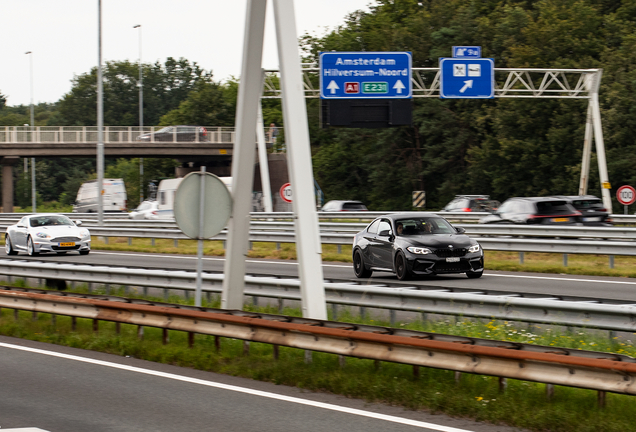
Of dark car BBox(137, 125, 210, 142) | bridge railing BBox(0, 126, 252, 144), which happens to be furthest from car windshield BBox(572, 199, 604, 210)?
dark car BBox(137, 125, 210, 142)

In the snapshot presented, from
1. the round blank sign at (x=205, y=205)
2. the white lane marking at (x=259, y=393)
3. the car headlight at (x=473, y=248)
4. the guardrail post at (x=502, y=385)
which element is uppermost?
the round blank sign at (x=205, y=205)

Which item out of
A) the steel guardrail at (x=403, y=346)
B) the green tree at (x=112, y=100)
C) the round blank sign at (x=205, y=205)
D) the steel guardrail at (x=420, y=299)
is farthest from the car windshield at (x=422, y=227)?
the green tree at (x=112, y=100)

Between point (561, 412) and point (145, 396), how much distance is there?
3790mm

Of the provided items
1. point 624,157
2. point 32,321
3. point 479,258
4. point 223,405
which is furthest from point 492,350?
point 624,157

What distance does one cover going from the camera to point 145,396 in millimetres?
8078

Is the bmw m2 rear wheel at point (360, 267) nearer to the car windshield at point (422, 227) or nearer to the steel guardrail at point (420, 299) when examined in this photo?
the car windshield at point (422, 227)

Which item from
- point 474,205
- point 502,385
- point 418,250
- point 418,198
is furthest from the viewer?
point 418,198

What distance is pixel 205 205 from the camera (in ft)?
35.5

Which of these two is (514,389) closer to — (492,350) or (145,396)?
(492,350)

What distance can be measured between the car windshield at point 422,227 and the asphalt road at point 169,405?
889 centimetres

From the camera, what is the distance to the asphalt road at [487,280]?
1553cm

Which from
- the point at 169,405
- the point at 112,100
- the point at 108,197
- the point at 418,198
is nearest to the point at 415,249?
the point at 169,405

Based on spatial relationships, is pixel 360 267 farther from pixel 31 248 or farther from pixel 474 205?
pixel 474 205

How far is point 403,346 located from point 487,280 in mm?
10240
